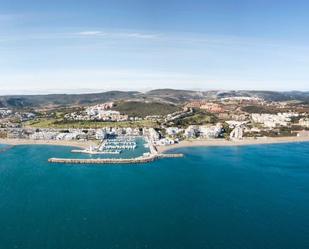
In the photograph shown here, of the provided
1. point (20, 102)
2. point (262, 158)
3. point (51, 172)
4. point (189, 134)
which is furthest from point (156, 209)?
point (20, 102)

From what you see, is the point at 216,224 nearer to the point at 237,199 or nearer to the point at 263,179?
the point at 237,199

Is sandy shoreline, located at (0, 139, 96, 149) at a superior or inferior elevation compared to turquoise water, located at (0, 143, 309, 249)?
superior

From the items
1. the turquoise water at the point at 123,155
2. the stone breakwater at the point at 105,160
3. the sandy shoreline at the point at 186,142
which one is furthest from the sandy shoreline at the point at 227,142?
the stone breakwater at the point at 105,160

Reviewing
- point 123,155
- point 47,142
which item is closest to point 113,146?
point 123,155

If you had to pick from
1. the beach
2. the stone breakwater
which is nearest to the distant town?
the beach

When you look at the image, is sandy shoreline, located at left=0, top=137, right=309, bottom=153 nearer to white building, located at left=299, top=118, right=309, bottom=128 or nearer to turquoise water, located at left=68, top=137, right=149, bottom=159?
turquoise water, located at left=68, top=137, right=149, bottom=159

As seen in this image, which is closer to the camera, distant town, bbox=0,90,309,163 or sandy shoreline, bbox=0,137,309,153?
sandy shoreline, bbox=0,137,309,153

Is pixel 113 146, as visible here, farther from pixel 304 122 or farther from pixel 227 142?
pixel 304 122

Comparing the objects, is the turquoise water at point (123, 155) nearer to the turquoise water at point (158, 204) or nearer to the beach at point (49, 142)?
the turquoise water at point (158, 204)
